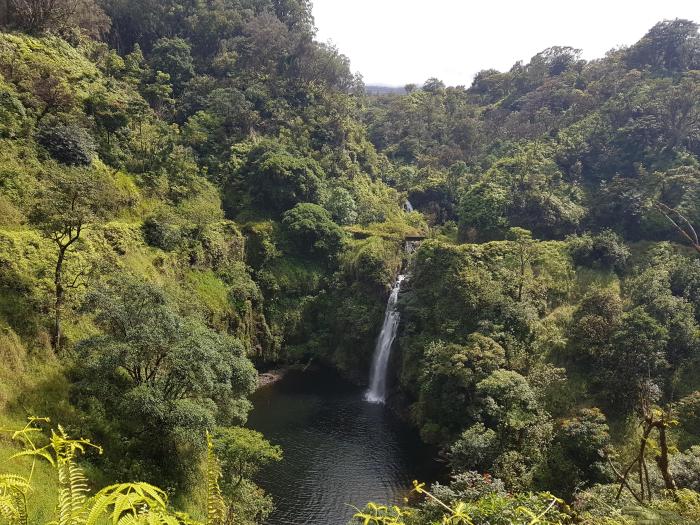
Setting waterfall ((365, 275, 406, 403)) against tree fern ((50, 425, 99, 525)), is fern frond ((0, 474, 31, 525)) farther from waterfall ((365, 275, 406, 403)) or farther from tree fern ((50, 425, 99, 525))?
waterfall ((365, 275, 406, 403))

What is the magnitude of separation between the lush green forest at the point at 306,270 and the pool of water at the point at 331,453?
1.63 m

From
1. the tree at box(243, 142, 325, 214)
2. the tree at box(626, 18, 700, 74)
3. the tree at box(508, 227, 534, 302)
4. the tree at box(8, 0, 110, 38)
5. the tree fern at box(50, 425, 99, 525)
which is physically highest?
the tree at box(626, 18, 700, 74)

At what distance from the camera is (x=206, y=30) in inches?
2308

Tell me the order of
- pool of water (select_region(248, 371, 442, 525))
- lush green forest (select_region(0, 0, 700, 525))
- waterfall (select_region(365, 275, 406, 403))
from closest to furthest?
lush green forest (select_region(0, 0, 700, 525)) < pool of water (select_region(248, 371, 442, 525)) < waterfall (select_region(365, 275, 406, 403))

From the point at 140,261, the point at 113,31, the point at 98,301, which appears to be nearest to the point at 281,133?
the point at 113,31

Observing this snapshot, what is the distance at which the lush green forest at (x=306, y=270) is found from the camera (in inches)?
671

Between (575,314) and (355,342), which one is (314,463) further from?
(575,314)

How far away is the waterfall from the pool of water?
1.30 metres

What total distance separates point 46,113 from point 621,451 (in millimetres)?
40671

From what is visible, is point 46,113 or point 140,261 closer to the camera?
point 140,261

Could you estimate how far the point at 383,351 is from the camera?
36.9m

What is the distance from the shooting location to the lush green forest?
17031mm

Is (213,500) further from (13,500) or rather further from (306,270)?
(306,270)

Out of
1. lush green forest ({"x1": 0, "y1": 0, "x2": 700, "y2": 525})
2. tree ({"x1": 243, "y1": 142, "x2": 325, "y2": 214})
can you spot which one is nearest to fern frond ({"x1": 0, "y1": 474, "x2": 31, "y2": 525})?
lush green forest ({"x1": 0, "y1": 0, "x2": 700, "y2": 525})
